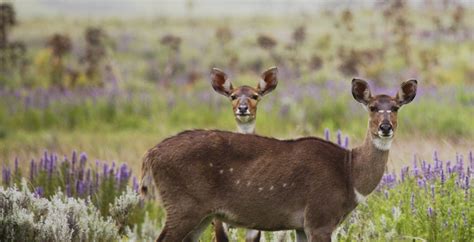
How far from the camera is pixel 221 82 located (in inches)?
310

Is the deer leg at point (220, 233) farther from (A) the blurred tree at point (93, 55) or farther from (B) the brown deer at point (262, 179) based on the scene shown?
(A) the blurred tree at point (93, 55)

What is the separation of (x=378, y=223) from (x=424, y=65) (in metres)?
17.0

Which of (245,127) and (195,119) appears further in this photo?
(195,119)

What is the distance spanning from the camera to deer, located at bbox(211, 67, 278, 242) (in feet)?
22.0

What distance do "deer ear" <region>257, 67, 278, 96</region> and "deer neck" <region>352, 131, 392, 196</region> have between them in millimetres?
1908

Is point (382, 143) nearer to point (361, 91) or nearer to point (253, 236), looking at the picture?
point (361, 91)

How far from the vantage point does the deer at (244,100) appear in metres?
6.69

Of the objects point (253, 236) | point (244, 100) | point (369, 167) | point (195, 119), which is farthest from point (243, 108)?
point (195, 119)

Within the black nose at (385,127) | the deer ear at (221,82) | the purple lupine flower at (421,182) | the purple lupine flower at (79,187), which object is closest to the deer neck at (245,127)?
the deer ear at (221,82)

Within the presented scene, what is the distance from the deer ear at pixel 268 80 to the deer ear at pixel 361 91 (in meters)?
1.74

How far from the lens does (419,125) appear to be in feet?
50.8

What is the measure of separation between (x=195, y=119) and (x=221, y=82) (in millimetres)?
9486

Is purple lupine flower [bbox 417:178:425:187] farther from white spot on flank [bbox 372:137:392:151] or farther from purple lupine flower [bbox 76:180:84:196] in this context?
purple lupine flower [bbox 76:180:84:196]

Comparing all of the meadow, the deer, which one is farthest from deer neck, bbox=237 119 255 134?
the meadow
